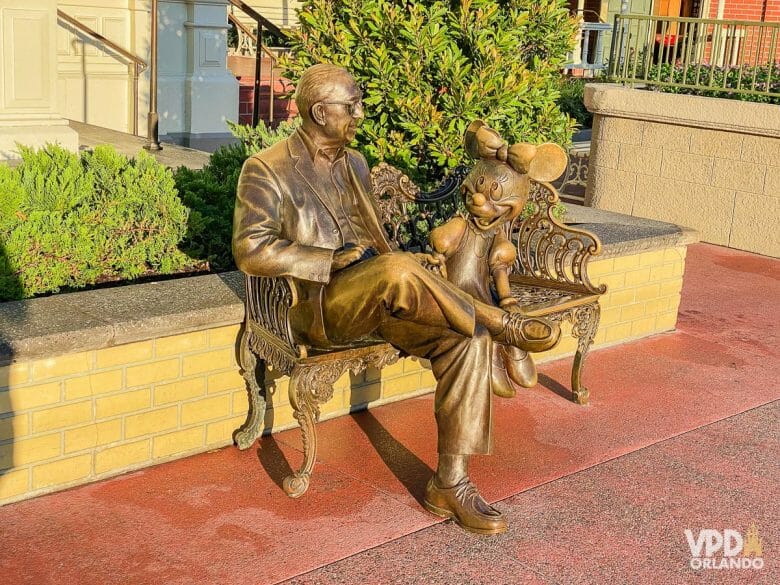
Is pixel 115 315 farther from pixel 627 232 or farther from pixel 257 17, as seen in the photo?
pixel 257 17

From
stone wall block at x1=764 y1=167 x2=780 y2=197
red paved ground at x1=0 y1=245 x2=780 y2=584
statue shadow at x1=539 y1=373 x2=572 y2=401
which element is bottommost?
red paved ground at x1=0 y1=245 x2=780 y2=584

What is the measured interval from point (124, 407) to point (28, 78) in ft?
16.3

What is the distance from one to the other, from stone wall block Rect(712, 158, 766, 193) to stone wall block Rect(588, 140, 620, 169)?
41.4 inches

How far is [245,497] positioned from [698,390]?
2.83 metres

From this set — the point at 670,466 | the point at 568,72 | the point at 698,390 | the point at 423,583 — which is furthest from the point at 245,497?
the point at 568,72

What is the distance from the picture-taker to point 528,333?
12.8 ft

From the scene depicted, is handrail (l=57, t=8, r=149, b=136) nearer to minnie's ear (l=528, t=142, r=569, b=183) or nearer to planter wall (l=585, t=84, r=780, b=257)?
planter wall (l=585, t=84, r=780, b=257)

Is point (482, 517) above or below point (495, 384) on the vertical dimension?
below

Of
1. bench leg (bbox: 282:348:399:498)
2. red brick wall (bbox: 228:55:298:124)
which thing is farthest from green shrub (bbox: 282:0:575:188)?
red brick wall (bbox: 228:55:298:124)

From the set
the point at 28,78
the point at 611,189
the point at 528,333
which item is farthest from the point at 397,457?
the point at 611,189

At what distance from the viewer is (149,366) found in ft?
13.8

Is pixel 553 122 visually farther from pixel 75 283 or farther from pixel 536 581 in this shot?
pixel 536 581

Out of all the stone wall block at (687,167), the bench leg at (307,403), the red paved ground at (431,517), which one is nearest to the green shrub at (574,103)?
the stone wall block at (687,167)

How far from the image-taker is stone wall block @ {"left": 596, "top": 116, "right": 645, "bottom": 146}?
10055 mm
